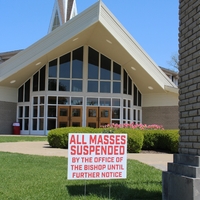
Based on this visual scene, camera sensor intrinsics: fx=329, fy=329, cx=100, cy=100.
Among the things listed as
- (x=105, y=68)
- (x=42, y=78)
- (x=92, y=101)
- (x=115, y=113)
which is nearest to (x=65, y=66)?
(x=42, y=78)

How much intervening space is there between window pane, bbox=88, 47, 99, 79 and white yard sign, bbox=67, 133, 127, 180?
21431 millimetres

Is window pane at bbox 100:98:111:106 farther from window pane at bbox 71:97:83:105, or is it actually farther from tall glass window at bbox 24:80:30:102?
tall glass window at bbox 24:80:30:102

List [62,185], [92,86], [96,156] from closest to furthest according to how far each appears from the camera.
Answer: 1. [96,156]
2. [62,185]
3. [92,86]

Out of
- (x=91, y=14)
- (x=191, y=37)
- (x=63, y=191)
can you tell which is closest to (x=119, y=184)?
(x=63, y=191)

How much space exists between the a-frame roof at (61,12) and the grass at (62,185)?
49.3 metres

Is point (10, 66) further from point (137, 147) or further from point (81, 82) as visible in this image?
point (137, 147)

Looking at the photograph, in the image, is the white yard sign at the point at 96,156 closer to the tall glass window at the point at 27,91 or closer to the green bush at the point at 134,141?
the green bush at the point at 134,141

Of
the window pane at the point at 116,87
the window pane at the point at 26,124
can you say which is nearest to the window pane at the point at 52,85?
the window pane at the point at 26,124

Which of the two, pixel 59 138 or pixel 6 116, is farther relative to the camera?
pixel 6 116

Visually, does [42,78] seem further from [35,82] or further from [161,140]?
[161,140]

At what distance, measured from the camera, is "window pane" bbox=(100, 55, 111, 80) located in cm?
2675

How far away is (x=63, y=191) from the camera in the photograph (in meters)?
5.88

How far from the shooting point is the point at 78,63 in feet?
87.1

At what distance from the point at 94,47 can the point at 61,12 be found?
104ft
